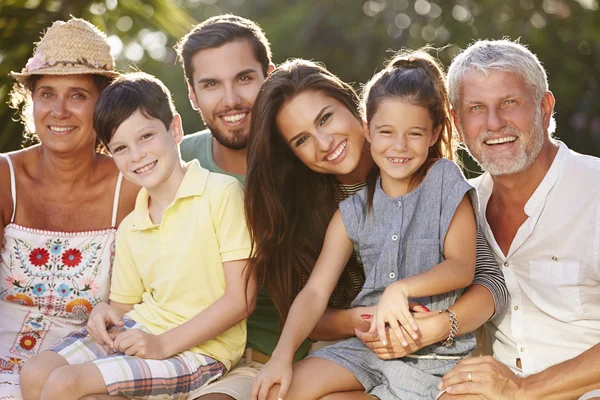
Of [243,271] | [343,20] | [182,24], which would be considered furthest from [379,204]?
[343,20]

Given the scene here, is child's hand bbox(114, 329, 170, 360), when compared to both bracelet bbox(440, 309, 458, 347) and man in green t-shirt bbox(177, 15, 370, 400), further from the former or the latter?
bracelet bbox(440, 309, 458, 347)

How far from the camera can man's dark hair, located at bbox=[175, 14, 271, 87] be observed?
14.1 feet

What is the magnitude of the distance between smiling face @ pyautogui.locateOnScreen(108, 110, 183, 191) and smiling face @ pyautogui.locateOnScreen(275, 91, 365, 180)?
52cm

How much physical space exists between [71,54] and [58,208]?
0.67 meters

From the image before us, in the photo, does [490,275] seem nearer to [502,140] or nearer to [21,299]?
[502,140]

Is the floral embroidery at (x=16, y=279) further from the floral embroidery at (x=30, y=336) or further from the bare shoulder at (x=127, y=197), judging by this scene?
the bare shoulder at (x=127, y=197)

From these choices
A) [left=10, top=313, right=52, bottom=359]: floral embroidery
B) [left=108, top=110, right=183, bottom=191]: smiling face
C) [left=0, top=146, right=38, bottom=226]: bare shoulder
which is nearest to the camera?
[left=108, top=110, right=183, bottom=191]: smiling face

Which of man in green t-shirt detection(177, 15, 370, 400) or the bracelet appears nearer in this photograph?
the bracelet

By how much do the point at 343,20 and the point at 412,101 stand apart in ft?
19.9

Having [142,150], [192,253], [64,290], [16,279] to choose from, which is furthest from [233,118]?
[16,279]

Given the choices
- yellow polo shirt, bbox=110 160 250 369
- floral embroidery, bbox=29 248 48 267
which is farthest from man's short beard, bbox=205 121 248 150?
floral embroidery, bbox=29 248 48 267

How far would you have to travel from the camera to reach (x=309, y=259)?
3836 mm

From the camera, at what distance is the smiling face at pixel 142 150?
3521mm

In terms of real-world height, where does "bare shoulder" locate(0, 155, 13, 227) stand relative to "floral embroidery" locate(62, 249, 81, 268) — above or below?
above
